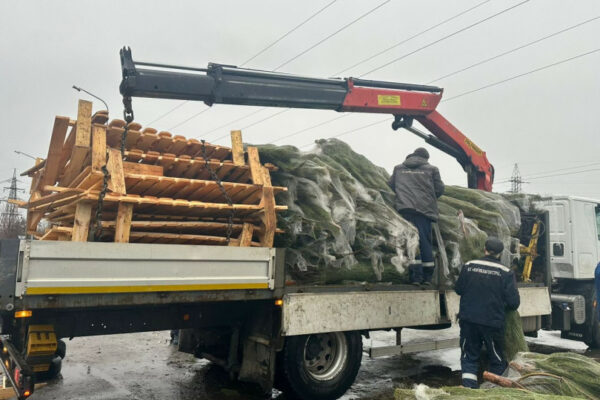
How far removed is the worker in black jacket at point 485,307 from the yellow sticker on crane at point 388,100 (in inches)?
107

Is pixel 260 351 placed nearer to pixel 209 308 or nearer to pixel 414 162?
pixel 209 308

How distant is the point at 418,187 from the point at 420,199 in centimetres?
16

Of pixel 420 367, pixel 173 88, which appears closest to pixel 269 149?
pixel 173 88

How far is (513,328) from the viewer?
5.22m

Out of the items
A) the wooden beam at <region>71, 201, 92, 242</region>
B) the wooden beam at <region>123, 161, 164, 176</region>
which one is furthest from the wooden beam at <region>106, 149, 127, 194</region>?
the wooden beam at <region>71, 201, 92, 242</region>

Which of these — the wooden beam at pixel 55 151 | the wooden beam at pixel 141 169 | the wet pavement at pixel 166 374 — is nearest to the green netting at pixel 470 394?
the wet pavement at pixel 166 374

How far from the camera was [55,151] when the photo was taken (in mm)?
5133

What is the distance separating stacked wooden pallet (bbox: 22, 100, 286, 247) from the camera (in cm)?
435

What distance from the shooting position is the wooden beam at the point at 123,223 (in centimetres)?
430

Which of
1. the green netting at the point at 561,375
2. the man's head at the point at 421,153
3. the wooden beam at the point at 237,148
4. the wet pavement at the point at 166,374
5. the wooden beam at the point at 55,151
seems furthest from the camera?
the man's head at the point at 421,153

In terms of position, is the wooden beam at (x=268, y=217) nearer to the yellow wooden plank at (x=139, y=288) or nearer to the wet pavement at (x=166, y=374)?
the yellow wooden plank at (x=139, y=288)

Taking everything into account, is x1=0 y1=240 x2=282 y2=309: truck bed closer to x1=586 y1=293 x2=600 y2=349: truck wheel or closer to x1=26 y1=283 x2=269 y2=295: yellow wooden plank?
x1=26 y1=283 x2=269 y2=295: yellow wooden plank

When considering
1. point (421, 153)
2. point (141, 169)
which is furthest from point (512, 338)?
point (141, 169)

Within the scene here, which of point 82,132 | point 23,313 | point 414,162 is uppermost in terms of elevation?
point 414,162
